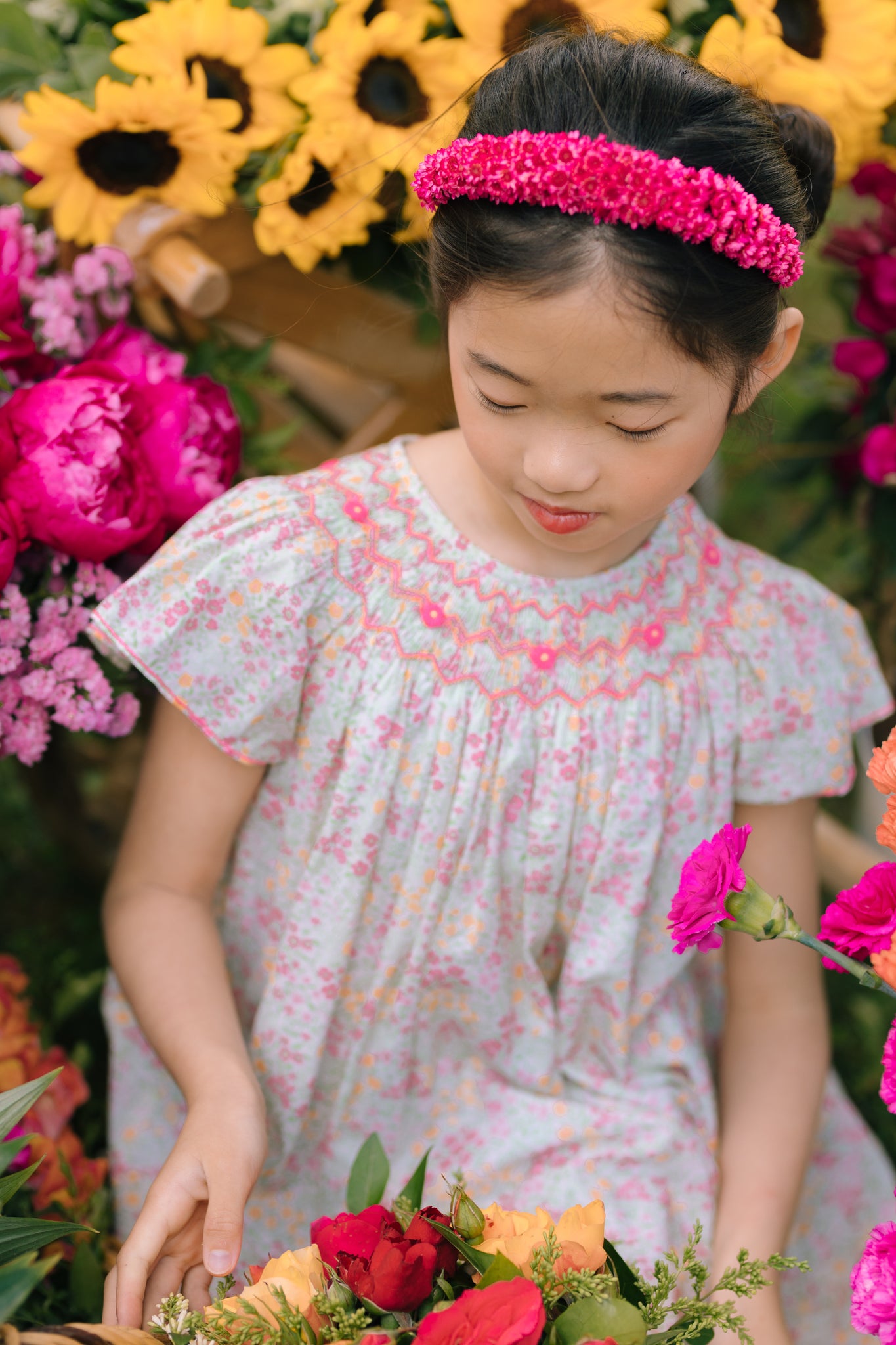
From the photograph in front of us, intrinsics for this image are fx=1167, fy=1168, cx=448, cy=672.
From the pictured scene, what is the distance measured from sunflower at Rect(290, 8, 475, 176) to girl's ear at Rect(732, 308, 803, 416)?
380 mm

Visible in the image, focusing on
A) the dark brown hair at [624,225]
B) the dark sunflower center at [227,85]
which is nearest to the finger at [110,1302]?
the dark brown hair at [624,225]

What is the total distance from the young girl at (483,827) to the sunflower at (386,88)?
256 mm

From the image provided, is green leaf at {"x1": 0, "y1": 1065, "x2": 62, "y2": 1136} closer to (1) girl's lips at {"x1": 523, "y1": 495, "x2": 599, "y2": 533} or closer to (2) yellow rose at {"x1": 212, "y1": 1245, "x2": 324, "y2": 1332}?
(2) yellow rose at {"x1": 212, "y1": 1245, "x2": 324, "y2": 1332}

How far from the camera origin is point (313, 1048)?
3.46 ft

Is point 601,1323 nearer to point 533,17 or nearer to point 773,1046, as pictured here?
point 773,1046

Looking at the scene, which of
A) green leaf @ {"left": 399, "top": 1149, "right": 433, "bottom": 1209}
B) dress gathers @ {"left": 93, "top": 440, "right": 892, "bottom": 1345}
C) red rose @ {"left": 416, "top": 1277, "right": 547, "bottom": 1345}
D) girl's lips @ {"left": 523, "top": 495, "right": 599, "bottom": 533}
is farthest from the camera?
dress gathers @ {"left": 93, "top": 440, "right": 892, "bottom": 1345}

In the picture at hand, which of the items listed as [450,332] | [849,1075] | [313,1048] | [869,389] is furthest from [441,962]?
[849,1075]

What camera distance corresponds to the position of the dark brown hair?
765 mm

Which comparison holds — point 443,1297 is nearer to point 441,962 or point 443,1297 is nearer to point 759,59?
point 441,962

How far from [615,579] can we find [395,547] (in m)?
0.20

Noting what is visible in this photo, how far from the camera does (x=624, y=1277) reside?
2.36 feet

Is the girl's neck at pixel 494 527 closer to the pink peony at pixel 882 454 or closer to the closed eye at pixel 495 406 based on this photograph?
the closed eye at pixel 495 406

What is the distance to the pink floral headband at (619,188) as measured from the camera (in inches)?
29.0

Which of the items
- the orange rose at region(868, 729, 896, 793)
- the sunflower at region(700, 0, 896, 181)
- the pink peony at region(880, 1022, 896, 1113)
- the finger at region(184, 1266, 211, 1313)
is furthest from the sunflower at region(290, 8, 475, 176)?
the finger at region(184, 1266, 211, 1313)
